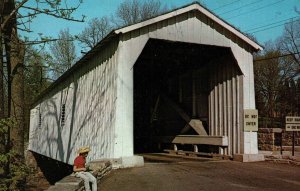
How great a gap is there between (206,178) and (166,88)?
509 inches

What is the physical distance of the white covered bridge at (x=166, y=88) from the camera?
44.3 ft

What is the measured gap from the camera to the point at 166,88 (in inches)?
926

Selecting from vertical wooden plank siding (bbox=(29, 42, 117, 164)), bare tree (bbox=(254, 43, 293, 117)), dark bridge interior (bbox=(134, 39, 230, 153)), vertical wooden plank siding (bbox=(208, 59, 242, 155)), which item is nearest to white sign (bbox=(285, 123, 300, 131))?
vertical wooden plank siding (bbox=(208, 59, 242, 155))

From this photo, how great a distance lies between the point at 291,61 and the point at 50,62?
3843 centimetres

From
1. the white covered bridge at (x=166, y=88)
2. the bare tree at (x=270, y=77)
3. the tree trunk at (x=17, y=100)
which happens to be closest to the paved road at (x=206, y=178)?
the white covered bridge at (x=166, y=88)

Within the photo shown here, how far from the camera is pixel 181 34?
14.5m

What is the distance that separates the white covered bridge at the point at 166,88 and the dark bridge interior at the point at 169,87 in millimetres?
44

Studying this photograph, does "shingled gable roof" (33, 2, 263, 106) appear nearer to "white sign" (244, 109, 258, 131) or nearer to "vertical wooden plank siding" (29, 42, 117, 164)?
"vertical wooden plank siding" (29, 42, 117, 164)

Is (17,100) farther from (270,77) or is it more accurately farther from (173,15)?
(270,77)

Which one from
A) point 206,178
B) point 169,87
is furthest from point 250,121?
point 169,87

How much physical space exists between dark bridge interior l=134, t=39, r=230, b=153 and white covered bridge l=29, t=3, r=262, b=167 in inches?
1.7

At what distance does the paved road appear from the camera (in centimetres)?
949

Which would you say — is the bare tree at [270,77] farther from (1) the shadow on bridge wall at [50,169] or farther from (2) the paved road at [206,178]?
(2) the paved road at [206,178]

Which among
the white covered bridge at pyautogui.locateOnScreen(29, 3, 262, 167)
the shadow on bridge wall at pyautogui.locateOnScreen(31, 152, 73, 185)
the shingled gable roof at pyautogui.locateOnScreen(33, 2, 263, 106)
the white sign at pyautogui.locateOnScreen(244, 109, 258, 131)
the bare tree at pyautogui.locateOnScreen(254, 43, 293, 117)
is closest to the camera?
the shingled gable roof at pyautogui.locateOnScreen(33, 2, 263, 106)
